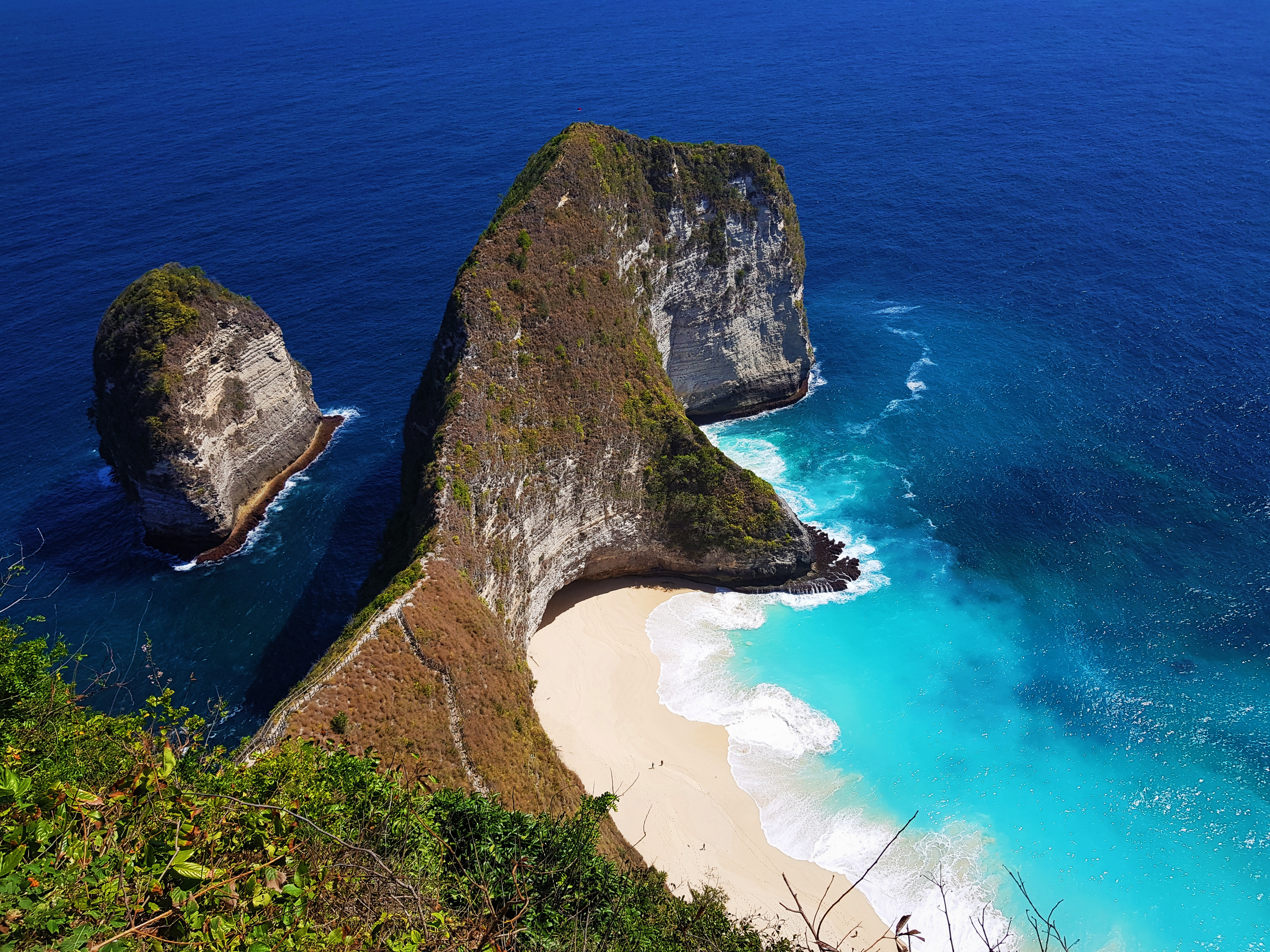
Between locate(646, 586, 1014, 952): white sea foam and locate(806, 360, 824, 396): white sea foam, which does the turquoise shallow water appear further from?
locate(806, 360, 824, 396): white sea foam

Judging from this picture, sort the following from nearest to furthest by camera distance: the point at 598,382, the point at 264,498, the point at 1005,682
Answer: the point at 1005,682, the point at 598,382, the point at 264,498

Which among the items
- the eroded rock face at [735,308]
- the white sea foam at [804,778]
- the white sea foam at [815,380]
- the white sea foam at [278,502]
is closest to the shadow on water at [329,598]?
the white sea foam at [278,502]

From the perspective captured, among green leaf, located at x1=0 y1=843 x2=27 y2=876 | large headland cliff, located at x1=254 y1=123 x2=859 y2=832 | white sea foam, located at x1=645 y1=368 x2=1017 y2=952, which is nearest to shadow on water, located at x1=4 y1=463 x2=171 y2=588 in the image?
large headland cliff, located at x1=254 y1=123 x2=859 y2=832

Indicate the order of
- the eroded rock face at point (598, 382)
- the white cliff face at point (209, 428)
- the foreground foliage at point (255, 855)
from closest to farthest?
the foreground foliage at point (255, 855) → the eroded rock face at point (598, 382) → the white cliff face at point (209, 428)

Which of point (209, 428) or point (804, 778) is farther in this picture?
point (209, 428)

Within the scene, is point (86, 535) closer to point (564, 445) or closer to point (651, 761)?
point (564, 445)

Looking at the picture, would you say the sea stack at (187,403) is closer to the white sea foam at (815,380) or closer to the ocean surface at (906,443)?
the ocean surface at (906,443)

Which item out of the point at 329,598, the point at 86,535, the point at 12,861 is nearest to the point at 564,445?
the point at 329,598
